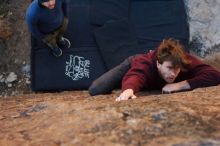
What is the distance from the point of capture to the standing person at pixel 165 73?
3.21 metres

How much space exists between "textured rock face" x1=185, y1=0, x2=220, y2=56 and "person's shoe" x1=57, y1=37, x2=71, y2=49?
1.40 meters

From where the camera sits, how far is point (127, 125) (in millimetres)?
2354

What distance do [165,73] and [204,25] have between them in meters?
2.43

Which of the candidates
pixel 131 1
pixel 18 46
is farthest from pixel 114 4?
pixel 18 46

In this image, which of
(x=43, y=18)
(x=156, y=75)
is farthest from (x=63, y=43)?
(x=156, y=75)

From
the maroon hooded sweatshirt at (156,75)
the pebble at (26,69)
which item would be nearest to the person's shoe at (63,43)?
the pebble at (26,69)

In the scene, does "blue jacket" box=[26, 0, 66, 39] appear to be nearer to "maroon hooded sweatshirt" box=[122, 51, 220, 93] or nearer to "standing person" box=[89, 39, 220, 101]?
"standing person" box=[89, 39, 220, 101]

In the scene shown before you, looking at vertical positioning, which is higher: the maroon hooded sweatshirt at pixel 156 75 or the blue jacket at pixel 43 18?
the blue jacket at pixel 43 18

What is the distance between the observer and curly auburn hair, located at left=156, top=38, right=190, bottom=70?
319cm

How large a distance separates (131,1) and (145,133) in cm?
339

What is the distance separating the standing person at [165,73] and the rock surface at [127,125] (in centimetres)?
40

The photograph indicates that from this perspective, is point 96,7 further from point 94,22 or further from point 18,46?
point 18,46

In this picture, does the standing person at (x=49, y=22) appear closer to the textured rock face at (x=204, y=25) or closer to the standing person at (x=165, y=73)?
the standing person at (x=165, y=73)

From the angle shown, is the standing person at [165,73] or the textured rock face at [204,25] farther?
the textured rock face at [204,25]
